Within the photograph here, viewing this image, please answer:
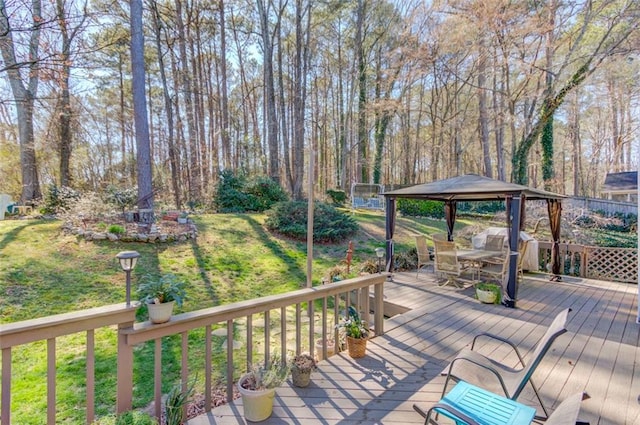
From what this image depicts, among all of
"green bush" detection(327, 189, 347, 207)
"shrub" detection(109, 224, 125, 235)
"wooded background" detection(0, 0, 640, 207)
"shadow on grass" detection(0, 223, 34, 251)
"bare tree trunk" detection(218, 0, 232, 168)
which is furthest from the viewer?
"green bush" detection(327, 189, 347, 207)

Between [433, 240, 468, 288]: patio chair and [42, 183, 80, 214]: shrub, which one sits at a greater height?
[42, 183, 80, 214]: shrub

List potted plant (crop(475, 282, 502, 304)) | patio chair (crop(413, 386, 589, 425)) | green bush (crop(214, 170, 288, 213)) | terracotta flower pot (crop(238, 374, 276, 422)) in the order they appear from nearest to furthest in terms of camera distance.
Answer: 1. patio chair (crop(413, 386, 589, 425))
2. terracotta flower pot (crop(238, 374, 276, 422))
3. potted plant (crop(475, 282, 502, 304))
4. green bush (crop(214, 170, 288, 213))

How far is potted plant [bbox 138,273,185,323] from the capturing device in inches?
75.9

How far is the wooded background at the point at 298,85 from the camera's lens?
7.99 m

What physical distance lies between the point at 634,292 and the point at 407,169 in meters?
16.8

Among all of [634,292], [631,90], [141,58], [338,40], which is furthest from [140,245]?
[631,90]

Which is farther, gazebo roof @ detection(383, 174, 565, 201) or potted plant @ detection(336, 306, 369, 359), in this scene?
gazebo roof @ detection(383, 174, 565, 201)

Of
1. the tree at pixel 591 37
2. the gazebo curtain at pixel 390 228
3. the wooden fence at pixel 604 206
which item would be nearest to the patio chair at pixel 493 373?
the gazebo curtain at pixel 390 228

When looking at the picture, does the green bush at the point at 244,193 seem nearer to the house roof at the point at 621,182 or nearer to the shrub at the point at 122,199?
the shrub at the point at 122,199

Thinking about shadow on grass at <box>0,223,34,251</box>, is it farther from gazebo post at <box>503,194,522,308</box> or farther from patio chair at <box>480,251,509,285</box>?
patio chair at <box>480,251,509,285</box>

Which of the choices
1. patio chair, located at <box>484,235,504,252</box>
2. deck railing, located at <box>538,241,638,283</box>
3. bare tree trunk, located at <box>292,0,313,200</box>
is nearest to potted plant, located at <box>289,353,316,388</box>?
patio chair, located at <box>484,235,504,252</box>

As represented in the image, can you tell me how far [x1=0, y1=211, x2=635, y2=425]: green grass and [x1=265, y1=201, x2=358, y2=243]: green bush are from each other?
0.34 m

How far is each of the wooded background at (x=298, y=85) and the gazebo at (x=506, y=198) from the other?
560cm

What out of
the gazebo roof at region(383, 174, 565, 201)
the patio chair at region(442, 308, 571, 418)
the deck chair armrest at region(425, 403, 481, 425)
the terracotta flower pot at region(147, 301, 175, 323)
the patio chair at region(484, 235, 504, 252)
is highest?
the gazebo roof at region(383, 174, 565, 201)
